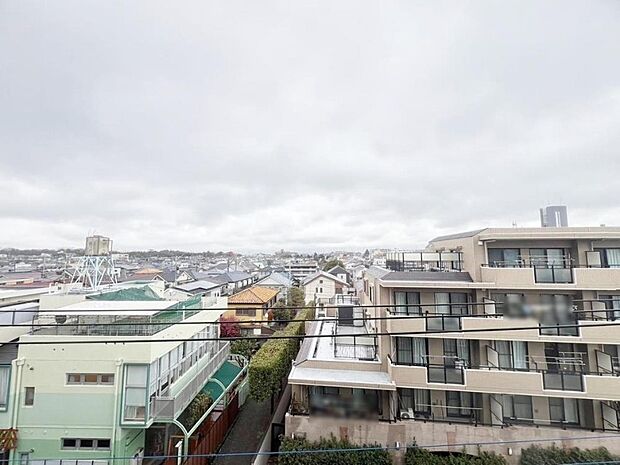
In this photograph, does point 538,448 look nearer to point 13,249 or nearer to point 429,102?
point 429,102

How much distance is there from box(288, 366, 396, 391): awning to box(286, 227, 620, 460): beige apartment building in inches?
1.4

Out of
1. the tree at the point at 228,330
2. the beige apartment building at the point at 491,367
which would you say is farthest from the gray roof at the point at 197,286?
the beige apartment building at the point at 491,367

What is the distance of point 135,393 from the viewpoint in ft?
30.2

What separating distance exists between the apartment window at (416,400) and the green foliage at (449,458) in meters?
1.29

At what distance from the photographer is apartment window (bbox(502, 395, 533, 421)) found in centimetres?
1034

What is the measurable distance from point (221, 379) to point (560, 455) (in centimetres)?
1261

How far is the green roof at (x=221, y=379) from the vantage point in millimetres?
12719

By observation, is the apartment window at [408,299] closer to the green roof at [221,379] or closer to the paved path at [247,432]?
the paved path at [247,432]

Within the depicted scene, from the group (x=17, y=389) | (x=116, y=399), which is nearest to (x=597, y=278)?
(x=116, y=399)

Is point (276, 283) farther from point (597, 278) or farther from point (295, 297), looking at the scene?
point (597, 278)

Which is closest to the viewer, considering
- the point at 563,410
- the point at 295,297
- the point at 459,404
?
Answer: the point at 563,410

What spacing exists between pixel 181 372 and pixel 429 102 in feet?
44.3

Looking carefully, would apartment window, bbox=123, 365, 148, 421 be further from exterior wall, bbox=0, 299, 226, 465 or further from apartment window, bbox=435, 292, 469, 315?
apartment window, bbox=435, 292, 469, 315

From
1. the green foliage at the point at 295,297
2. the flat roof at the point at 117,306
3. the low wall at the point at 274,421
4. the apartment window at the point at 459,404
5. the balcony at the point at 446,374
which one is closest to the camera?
the balcony at the point at 446,374
